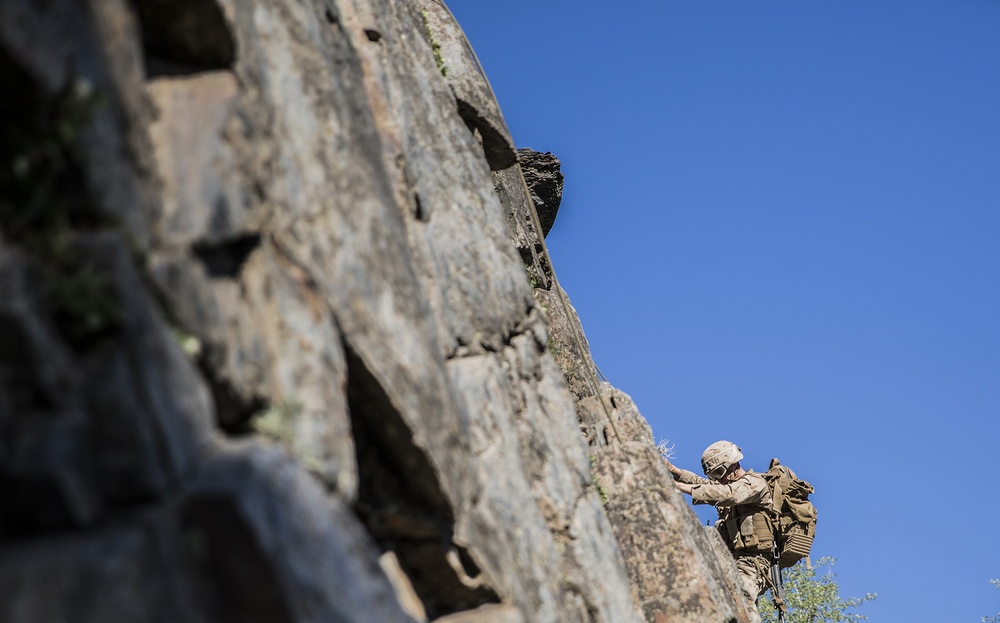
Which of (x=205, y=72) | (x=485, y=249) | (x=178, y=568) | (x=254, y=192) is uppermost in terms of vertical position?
(x=485, y=249)

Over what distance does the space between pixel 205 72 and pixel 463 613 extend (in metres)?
4.23

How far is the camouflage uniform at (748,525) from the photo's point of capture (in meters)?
19.3

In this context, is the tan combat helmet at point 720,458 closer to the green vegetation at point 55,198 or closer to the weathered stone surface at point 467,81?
the weathered stone surface at point 467,81

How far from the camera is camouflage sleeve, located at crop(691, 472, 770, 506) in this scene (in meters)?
18.7

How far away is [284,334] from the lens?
641cm

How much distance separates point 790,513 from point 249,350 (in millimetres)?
16203

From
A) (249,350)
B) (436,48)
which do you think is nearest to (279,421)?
(249,350)

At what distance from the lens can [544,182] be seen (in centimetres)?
2202

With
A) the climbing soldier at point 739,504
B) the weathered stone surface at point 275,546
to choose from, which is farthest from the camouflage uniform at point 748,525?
the weathered stone surface at point 275,546

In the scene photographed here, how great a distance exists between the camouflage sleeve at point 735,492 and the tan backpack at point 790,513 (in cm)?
49

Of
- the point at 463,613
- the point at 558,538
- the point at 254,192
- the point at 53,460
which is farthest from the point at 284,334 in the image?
the point at 558,538

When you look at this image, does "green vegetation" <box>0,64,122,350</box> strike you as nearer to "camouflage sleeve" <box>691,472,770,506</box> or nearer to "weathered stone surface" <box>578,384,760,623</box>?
"weathered stone surface" <box>578,384,760,623</box>

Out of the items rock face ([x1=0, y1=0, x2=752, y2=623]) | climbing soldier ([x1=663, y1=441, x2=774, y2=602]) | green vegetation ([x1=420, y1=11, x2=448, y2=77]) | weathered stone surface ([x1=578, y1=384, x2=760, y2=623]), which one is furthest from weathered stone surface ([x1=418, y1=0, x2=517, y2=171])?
climbing soldier ([x1=663, y1=441, x2=774, y2=602])

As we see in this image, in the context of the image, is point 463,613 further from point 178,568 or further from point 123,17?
point 123,17
